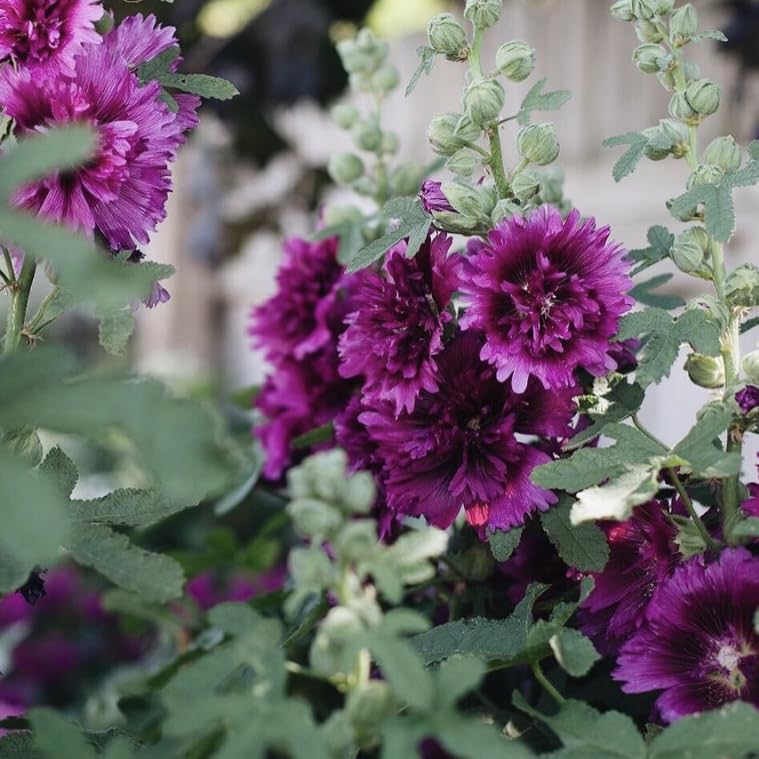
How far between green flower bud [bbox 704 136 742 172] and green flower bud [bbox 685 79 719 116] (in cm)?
1

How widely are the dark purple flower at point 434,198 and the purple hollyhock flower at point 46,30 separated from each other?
15 cm

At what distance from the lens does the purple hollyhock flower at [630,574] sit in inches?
16.2

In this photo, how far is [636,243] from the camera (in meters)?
2.56

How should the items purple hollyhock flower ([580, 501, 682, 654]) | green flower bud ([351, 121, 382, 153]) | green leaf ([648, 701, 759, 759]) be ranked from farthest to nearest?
green flower bud ([351, 121, 382, 153]), purple hollyhock flower ([580, 501, 682, 654]), green leaf ([648, 701, 759, 759])

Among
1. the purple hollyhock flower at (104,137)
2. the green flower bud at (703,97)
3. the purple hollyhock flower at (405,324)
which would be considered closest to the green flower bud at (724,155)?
the green flower bud at (703,97)

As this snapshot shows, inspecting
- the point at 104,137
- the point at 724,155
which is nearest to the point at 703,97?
the point at 724,155

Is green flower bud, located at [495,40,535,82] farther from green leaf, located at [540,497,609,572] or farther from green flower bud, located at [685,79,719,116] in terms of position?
green leaf, located at [540,497,609,572]

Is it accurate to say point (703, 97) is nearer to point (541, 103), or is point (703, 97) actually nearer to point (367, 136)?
point (541, 103)

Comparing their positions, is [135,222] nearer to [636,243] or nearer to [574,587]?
[574,587]

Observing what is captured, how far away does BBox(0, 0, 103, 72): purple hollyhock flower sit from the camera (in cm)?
42

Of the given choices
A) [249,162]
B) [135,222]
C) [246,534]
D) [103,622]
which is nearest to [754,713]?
[135,222]

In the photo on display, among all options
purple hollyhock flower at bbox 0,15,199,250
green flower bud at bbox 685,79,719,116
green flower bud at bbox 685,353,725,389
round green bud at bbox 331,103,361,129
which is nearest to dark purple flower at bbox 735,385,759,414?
green flower bud at bbox 685,353,725,389

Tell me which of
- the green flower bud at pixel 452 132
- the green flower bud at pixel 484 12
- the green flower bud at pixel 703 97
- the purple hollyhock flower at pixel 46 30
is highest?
the purple hollyhock flower at pixel 46 30

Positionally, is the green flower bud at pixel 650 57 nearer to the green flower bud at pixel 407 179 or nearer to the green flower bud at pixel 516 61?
the green flower bud at pixel 516 61
